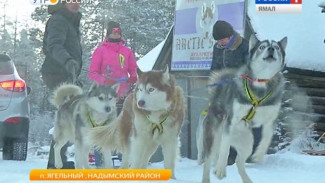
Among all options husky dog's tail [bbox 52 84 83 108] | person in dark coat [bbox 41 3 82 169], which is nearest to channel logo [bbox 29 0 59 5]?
person in dark coat [bbox 41 3 82 169]

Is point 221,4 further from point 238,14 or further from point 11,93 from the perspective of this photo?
→ point 11,93

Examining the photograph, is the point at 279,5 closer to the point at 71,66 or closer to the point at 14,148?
the point at 71,66

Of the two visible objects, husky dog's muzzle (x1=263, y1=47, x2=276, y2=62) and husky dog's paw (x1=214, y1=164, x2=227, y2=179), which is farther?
husky dog's paw (x1=214, y1=164, x2=227, y2=179)

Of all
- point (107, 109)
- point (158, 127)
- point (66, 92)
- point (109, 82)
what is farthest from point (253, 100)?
point (66, 92)

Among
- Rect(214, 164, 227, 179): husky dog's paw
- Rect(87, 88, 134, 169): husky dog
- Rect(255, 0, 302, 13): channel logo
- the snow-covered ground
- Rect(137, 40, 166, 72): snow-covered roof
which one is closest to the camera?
Rect(214, 164, 227, 179): husky dog's paw

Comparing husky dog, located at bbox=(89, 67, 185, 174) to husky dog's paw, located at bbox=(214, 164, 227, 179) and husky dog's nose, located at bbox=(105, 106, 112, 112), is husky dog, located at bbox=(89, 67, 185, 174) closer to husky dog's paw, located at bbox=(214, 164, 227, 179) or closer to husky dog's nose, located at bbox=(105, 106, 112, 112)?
husky dog's nose, located at bbox=(105, 106, 112, 112)

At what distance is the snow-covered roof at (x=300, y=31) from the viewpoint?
920 cm

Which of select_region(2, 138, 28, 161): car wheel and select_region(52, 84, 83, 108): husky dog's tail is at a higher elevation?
select_region(52, 84, 83, 108): husky dog's tail

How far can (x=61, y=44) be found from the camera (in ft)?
18.5

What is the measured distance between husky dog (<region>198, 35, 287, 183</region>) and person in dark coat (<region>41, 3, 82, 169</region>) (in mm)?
1751

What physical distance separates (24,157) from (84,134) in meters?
2.05

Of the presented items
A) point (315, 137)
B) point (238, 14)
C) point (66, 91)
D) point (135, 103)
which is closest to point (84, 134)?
point (66, 91)

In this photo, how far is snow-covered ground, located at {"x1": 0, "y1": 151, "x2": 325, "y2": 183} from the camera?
5281mm

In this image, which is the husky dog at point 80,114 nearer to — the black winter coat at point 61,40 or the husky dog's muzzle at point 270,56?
the black winter coat at point 61,40
